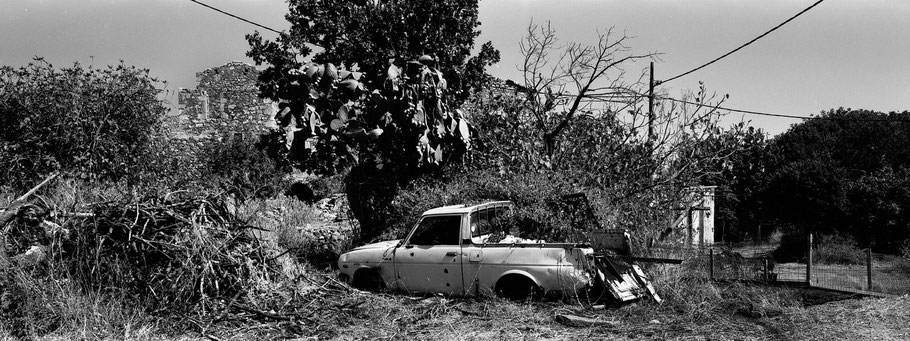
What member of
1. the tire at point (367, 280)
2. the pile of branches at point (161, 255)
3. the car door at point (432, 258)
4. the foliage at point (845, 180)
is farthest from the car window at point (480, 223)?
the foliage at point (845, 180)

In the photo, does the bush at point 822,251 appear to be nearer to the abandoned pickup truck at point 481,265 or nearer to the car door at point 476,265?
the abandoned pickup truck at point 481,265

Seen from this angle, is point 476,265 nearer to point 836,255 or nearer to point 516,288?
point 516,288

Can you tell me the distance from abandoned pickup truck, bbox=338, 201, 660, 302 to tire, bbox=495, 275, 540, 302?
12mm

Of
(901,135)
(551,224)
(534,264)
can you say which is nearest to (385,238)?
(551,224)

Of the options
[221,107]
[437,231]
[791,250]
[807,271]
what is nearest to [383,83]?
[437,231]

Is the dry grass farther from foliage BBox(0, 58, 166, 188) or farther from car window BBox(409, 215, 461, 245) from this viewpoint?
foliage BBox(0, 58, 166, 188)

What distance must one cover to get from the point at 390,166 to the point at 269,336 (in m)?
6.48

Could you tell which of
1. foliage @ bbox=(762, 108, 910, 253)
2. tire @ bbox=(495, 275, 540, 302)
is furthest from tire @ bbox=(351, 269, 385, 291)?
foliage @ bbox=(762, 108, 910, 253)

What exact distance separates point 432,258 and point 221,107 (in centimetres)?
1841

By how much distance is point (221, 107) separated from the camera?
24.9 m

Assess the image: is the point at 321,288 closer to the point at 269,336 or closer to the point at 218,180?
the point at 269,336

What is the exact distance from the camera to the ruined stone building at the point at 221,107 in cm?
2436

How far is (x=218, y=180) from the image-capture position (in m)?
16.3

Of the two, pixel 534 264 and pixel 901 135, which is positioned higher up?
pixel 901 135
